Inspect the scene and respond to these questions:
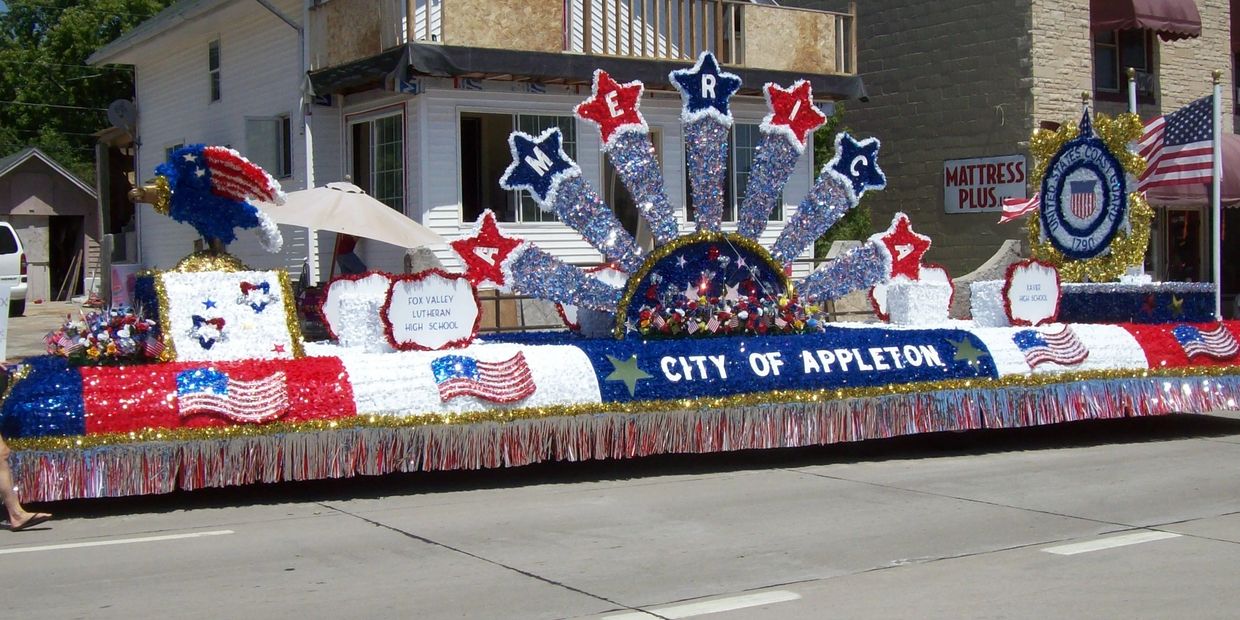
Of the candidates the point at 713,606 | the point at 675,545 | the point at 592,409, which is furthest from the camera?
the point at 592,409

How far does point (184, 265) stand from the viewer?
363 inches

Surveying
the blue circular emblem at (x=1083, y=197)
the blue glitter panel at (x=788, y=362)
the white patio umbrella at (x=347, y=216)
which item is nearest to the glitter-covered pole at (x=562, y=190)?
the blue glitter panel at (x=788, y=362)

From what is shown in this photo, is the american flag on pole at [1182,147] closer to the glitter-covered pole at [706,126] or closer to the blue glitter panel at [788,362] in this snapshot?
the blue glitter panel at [788,362]

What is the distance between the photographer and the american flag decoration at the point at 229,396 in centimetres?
811

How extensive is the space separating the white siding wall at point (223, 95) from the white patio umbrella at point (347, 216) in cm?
477

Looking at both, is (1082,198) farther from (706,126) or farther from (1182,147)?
(706,126)

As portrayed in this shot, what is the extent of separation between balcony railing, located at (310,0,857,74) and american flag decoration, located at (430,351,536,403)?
8.43 m

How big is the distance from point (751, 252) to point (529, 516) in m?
3.51

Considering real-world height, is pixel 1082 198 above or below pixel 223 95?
below

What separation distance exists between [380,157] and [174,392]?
10.9 metres

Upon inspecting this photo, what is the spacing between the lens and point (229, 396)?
821 cm

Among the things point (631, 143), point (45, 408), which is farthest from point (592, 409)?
point (45, 408)

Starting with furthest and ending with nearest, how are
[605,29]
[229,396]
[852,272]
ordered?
[605,29] → [852,272] → [229,396]

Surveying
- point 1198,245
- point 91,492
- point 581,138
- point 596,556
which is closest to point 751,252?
point 596,556
